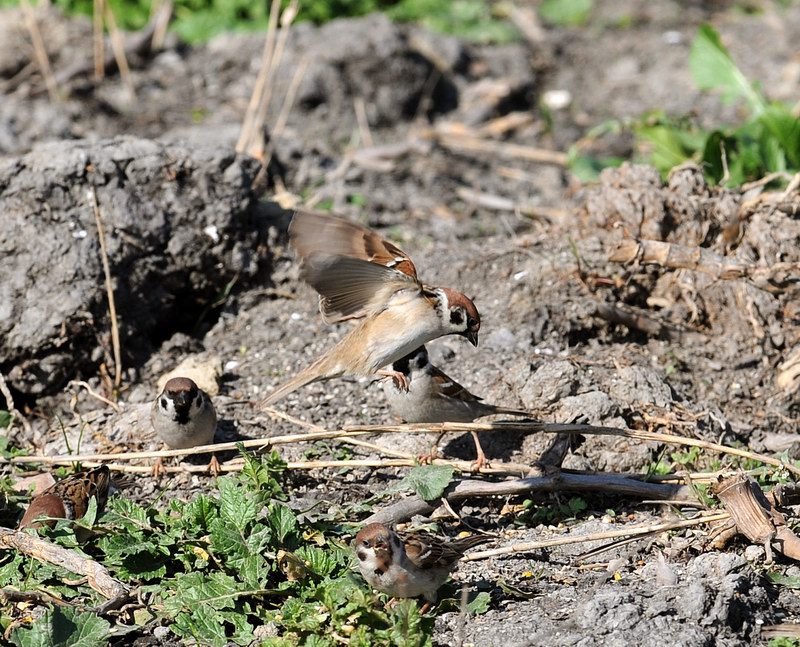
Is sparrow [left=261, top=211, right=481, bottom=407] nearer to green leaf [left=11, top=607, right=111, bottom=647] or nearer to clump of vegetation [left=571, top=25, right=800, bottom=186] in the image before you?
green leaf [left=11, top=607, right=111, bottom=647]

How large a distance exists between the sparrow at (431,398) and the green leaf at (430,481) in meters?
0.61

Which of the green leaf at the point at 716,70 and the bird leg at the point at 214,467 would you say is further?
the green leaf at the point at 716,70

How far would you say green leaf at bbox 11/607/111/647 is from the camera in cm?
404

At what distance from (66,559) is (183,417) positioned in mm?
1019

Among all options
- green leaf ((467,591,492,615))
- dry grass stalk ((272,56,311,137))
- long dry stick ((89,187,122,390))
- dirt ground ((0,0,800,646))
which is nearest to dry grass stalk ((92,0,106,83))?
dirt ground ((0,0,800,646))

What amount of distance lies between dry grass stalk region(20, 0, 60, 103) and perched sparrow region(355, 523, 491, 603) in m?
6.25

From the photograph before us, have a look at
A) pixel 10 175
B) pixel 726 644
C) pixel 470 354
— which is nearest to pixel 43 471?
pixel 10 175

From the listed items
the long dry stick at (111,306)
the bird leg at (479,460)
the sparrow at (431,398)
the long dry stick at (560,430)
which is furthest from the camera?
the long dry stick at (111,306)

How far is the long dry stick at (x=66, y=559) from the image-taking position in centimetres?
449

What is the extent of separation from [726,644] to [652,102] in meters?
7.64

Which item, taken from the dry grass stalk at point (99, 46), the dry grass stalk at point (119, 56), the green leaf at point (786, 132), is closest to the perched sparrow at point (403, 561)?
the green leaf at point (786, 132)

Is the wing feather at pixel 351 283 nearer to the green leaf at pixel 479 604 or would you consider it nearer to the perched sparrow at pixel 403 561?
the perched sparrow at pixel 403 561

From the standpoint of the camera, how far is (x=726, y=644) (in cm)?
409

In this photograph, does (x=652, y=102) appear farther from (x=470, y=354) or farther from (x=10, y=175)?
(x=10, y=175)
